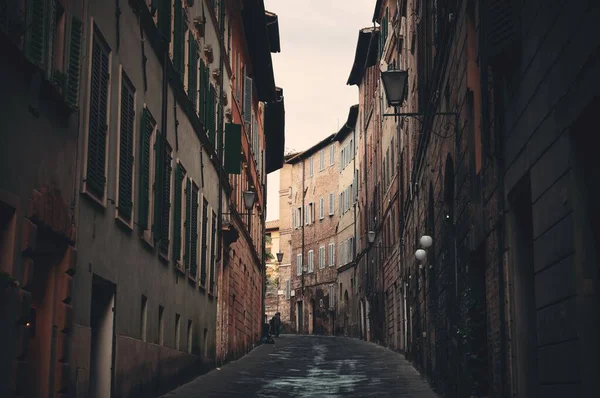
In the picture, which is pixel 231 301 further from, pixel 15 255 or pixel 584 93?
pixel 584 93

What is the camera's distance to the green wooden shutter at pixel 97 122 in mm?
11469

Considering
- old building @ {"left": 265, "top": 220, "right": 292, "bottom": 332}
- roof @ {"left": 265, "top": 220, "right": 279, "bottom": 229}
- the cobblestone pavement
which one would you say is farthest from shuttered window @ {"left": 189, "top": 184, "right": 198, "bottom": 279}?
roof @ {"left": 265, "top": 220, "right": 279, "bottom": 229}

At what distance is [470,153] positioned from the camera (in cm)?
1332

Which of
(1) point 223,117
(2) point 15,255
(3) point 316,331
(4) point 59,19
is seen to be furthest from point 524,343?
(3) point 316,331

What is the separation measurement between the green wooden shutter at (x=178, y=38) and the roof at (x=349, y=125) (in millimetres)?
36143

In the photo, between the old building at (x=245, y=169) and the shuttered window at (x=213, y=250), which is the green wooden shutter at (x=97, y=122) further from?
the old building at (x=245, y=169)

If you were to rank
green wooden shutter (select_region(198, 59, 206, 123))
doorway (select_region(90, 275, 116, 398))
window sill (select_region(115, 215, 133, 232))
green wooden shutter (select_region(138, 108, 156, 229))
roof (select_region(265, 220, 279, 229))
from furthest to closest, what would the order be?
roof (select_region(265, 220, 279, 229)) → green wooden shutter (select_region(198, 59, 206, 123)) → green wooden shutter (select_region(138, 108, 156, 229)) → window sill (select_region(115, 215, 133, 232)) → doorway (select_region(90, 275, 116, 398))

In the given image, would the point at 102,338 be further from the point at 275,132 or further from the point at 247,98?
the point at 275,132

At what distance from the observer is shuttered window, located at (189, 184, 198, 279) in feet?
66.2

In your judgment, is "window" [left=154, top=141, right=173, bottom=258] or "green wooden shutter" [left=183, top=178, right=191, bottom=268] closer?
"window" [left=154, top=141, right=173, bottom=258]

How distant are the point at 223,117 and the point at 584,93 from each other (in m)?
19.7

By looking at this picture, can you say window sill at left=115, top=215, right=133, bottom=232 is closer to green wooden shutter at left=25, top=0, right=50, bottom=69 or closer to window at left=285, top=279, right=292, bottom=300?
green wooden shutter at left=25, top=0, right=50, bottom=69

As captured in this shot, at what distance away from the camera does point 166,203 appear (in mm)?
16859

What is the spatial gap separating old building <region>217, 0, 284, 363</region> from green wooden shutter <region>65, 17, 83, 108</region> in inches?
597
